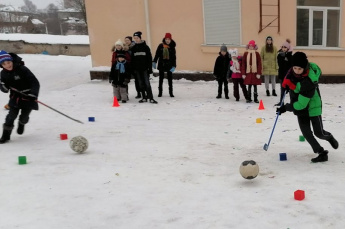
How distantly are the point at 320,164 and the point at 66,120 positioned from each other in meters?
5.97

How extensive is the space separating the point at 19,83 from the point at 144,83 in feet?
14.5

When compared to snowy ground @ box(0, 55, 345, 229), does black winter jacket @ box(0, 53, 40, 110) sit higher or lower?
higher

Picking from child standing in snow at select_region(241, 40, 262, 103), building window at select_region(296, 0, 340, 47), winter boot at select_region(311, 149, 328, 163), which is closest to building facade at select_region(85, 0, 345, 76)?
building window at select_region(296, 0, 340, 47)

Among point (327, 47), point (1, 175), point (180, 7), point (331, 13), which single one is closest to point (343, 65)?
point (327, 47)

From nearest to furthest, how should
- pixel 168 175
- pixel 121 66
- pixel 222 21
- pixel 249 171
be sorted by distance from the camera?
pixel 249 171
pixel 168 175
pixel 121 66
pixel 222 21

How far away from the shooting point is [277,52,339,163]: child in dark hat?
17.2 feet

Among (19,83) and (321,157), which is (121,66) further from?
(321,157)

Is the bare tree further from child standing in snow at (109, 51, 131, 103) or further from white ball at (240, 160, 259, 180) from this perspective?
white ball at (240, 160, 259, 180)

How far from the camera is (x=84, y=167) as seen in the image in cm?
564

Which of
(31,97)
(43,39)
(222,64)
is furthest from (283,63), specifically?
(43,39)

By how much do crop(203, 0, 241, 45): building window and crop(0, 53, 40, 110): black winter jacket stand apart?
9.10 meters

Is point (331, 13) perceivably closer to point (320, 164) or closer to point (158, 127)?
point (158, 127)

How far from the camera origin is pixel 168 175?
5297 mm

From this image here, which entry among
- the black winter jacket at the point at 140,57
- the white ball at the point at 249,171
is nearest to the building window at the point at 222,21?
the black winter jacket at the point at 140,57
